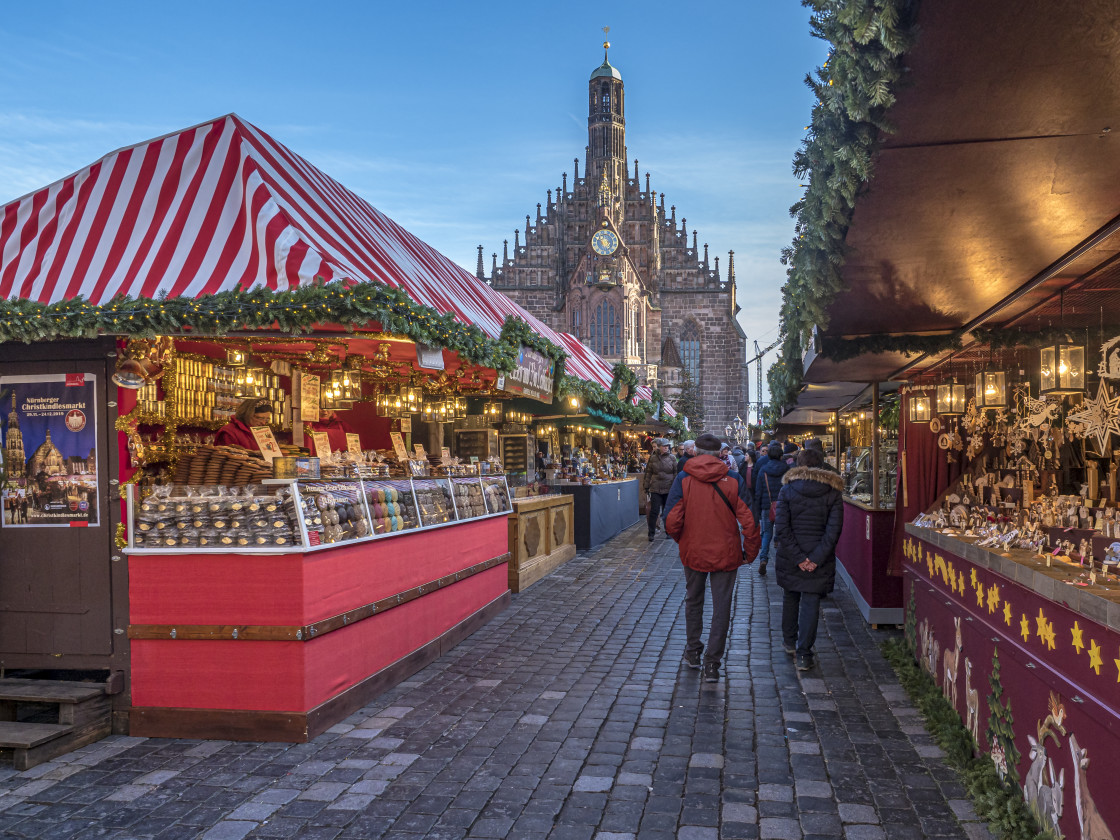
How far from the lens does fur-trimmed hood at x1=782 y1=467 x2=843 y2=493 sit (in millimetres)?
A: 6496

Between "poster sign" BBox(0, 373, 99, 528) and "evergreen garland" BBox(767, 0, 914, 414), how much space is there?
417 centimetres

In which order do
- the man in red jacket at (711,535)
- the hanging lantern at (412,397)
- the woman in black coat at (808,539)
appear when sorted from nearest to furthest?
1. the man in red jacket at (711,535)
2. the woman in black coat at (808,539)
3. the hanging lantern at (412,397)

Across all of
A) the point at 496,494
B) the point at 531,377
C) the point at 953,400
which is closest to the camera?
the point at 953,400

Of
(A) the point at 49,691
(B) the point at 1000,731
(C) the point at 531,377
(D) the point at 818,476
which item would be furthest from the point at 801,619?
(A) the point at 49,691

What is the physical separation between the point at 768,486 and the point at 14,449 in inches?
320

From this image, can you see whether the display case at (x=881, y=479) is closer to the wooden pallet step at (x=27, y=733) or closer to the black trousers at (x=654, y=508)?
the black trousers at (x=654, y=508)

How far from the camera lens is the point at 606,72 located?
65500 millimetres

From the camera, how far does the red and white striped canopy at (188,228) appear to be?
544cm

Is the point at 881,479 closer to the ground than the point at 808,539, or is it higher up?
higher up

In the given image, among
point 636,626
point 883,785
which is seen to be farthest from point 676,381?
point 883,785

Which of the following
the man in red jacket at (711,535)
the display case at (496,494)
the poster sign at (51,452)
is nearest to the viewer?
the poster sign at (51,452)

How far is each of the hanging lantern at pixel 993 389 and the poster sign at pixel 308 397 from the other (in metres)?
6.04

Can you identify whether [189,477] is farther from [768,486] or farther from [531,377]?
[768,486]

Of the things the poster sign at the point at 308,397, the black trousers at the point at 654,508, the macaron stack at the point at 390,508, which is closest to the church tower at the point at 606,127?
the black trousers at the point at 654,508
